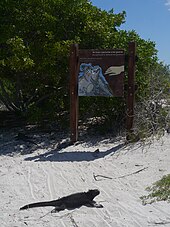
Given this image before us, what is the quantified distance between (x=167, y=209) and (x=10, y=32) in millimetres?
6727

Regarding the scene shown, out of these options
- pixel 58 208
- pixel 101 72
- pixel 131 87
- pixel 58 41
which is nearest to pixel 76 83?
pixel 101 72

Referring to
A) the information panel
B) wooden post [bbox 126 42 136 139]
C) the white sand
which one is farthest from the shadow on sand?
the information panel

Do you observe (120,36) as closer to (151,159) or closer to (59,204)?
(151,159)

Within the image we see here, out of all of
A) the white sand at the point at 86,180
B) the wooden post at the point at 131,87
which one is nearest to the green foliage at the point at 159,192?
the white sand at the point at 86,180

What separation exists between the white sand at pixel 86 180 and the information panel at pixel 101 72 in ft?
4.29

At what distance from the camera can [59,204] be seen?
16.9 ft

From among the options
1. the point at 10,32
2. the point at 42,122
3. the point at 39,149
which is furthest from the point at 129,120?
the point at 10,32

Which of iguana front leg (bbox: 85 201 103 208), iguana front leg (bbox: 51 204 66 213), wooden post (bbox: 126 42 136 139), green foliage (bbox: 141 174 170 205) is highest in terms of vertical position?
wooden post (bbox: 126 42 136 139)

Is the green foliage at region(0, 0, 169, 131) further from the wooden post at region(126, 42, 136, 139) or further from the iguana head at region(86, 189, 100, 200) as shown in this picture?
the iguana head at region(86, 189, 100, 200)

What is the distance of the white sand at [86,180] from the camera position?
471cm

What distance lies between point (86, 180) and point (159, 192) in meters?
1.38

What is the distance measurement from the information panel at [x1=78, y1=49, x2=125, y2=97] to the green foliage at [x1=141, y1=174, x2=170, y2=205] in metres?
3.38

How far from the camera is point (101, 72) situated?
9.07 m

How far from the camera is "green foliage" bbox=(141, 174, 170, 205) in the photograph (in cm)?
530
